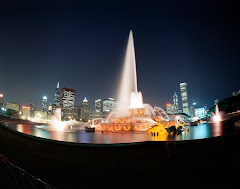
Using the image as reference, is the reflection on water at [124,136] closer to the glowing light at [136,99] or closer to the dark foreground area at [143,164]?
the dark foreground area at [143,164]

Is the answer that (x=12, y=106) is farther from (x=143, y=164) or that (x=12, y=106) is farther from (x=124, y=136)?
(x=143, y=164)

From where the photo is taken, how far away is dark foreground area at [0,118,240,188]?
4.93 meters

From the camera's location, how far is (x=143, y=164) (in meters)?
6.40

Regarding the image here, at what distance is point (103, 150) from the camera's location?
8.74 metres

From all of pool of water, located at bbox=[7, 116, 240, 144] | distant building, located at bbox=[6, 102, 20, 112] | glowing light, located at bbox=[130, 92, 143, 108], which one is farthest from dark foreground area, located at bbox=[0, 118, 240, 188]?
distant building, located at bbox=[6, 102, 20, 112]

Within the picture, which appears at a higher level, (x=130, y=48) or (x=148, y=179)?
(x=130, y=48)

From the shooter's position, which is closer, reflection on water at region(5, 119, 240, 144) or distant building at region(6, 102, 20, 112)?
reflection on water at region(5, 119, 240, 144)

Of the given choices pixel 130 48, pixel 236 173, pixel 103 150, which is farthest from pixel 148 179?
pixel 130 48

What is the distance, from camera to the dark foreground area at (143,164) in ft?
16.2

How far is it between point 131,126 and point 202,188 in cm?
1867

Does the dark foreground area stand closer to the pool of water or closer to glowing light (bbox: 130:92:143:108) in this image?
the pool of water

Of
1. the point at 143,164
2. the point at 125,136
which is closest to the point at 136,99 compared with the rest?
the point at 125,136

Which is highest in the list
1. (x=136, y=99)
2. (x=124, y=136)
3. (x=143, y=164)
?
(x=136, y=99)

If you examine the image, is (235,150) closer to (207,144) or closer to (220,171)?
(207,144)
